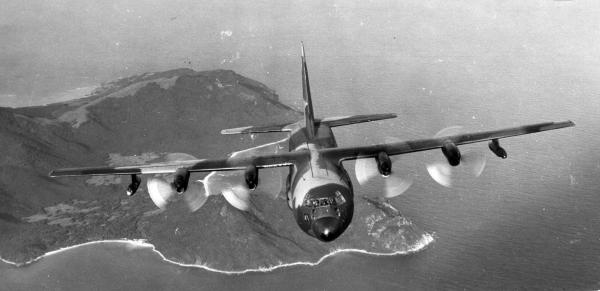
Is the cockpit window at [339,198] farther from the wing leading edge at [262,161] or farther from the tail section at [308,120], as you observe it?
the tail section at [308,120]

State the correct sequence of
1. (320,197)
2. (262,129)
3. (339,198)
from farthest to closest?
(262,129)
(339,198)
(320,197)

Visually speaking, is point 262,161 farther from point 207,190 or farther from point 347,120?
point 347,120

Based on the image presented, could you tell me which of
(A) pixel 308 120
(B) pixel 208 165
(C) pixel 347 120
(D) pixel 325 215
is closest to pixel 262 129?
(A) pixel 308 120

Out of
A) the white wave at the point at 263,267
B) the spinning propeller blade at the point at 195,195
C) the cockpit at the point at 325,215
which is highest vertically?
the cockpit at the point at 325,215

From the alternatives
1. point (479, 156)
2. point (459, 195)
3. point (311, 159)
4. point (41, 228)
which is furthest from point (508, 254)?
point (41, 228)

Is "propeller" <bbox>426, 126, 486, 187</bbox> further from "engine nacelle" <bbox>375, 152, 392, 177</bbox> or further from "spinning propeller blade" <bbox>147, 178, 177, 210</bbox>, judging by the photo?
"spinning propeller blade" <bbox>147, 178, 177, 210</bbox>

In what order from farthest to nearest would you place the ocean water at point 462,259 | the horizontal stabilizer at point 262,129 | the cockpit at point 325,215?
the ocean water at point 462,259, the horizontal stabilizer at point 262,129, the cockpit at point 325,215

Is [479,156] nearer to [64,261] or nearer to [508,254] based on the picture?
[508,254]

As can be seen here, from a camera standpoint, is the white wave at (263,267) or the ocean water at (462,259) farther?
the white wave at (263,267)

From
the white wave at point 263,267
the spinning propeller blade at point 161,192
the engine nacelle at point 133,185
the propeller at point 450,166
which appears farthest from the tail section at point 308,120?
the white wave at point 263,267
